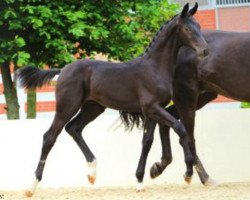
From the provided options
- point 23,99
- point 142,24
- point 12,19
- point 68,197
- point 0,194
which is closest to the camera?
point 68,197

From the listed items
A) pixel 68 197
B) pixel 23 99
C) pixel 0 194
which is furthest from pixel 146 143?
pixel 23 99

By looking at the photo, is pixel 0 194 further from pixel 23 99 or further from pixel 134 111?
pixel 23 99

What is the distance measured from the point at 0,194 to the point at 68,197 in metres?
1.12

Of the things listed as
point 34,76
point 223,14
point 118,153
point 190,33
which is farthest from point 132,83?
point 223,14

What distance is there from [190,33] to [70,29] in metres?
3.03

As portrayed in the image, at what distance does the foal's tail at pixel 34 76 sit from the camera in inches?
397

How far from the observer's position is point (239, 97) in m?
10.2

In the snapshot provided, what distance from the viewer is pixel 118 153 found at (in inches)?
421

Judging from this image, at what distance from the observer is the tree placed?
11.8m

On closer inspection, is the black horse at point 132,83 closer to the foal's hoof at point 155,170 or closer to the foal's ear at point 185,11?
the foal's ear at point 185,11

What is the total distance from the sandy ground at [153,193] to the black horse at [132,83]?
1.01ft

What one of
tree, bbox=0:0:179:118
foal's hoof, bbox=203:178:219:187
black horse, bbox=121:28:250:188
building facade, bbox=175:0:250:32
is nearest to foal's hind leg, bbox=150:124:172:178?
black horse, bbox=121:28:250:188

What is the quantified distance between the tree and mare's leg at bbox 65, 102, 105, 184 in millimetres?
1863

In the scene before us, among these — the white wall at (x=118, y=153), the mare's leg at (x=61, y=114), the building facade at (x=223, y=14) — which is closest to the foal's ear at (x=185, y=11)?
the mare's leg at (x=61, y=114)
